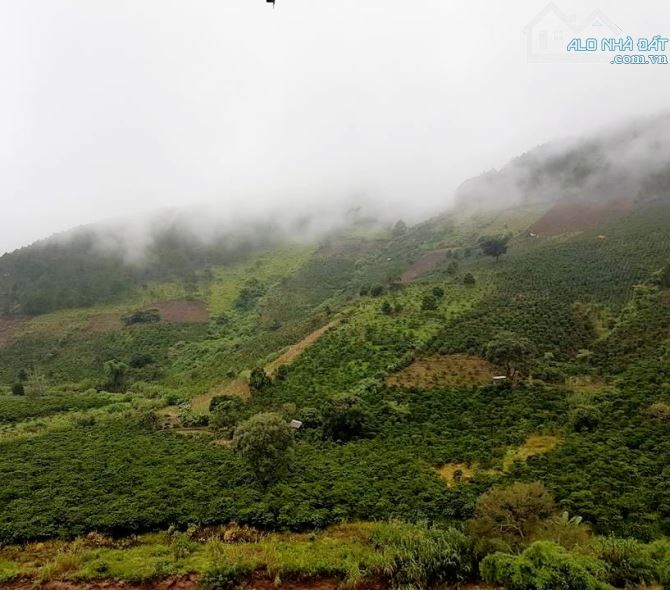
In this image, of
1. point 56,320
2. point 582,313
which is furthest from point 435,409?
point 56,320

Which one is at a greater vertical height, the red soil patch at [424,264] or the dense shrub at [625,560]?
the dense shrub at [625,560]

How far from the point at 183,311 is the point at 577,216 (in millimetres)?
91630

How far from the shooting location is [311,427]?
44.5 meters

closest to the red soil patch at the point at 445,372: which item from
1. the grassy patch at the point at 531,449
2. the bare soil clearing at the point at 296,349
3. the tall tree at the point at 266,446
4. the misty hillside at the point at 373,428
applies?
the misty hillside at the point at 373,428

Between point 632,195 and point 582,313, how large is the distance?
68134 millimetres

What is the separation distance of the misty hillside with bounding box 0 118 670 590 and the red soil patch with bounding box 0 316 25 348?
61cm

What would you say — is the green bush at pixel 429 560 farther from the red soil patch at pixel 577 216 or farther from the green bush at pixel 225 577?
the red soil patch at pixel 577 216

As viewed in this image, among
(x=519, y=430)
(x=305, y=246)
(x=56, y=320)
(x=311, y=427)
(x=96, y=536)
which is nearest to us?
(x=96, y=536)

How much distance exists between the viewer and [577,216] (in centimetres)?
11244

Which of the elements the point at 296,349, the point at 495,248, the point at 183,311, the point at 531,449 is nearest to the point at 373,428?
the point at 531,449

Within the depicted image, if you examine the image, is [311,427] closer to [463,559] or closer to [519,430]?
[519,430]

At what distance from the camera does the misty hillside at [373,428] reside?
989 inches

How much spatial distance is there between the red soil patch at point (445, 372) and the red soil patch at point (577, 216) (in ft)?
216

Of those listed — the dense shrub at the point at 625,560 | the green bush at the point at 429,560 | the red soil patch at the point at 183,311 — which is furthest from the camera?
the red soil patch at the point at 183,311
